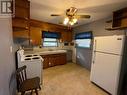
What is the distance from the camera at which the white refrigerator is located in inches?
97.9

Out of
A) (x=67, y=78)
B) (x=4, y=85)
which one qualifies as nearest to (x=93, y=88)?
(x=67, y=78)

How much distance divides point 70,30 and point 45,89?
4185mm

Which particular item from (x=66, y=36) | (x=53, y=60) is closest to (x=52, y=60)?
(x=53, y=60)

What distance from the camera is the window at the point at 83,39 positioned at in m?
4.84

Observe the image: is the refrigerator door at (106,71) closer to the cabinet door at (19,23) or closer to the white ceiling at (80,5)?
the white ceiling at (80,5)

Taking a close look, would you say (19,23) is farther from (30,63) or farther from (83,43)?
(83,43)

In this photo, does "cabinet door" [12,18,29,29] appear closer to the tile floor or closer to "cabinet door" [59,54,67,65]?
the tile floor

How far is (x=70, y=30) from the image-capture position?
629 cm

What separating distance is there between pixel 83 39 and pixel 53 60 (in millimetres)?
1916

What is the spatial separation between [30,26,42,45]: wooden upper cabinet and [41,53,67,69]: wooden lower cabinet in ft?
2.61

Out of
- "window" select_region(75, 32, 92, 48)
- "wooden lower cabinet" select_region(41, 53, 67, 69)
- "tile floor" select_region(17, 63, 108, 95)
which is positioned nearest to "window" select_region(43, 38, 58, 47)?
"wooden lower cabinet" select_region(41, 53, 67, 69)

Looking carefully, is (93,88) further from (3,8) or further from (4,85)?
(3,8)

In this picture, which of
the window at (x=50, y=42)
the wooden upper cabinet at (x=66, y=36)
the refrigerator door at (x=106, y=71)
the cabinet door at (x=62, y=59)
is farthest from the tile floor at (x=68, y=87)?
the wooden upper cabinet at (x=66, y=36)

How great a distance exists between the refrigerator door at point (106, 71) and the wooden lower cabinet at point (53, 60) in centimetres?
233
